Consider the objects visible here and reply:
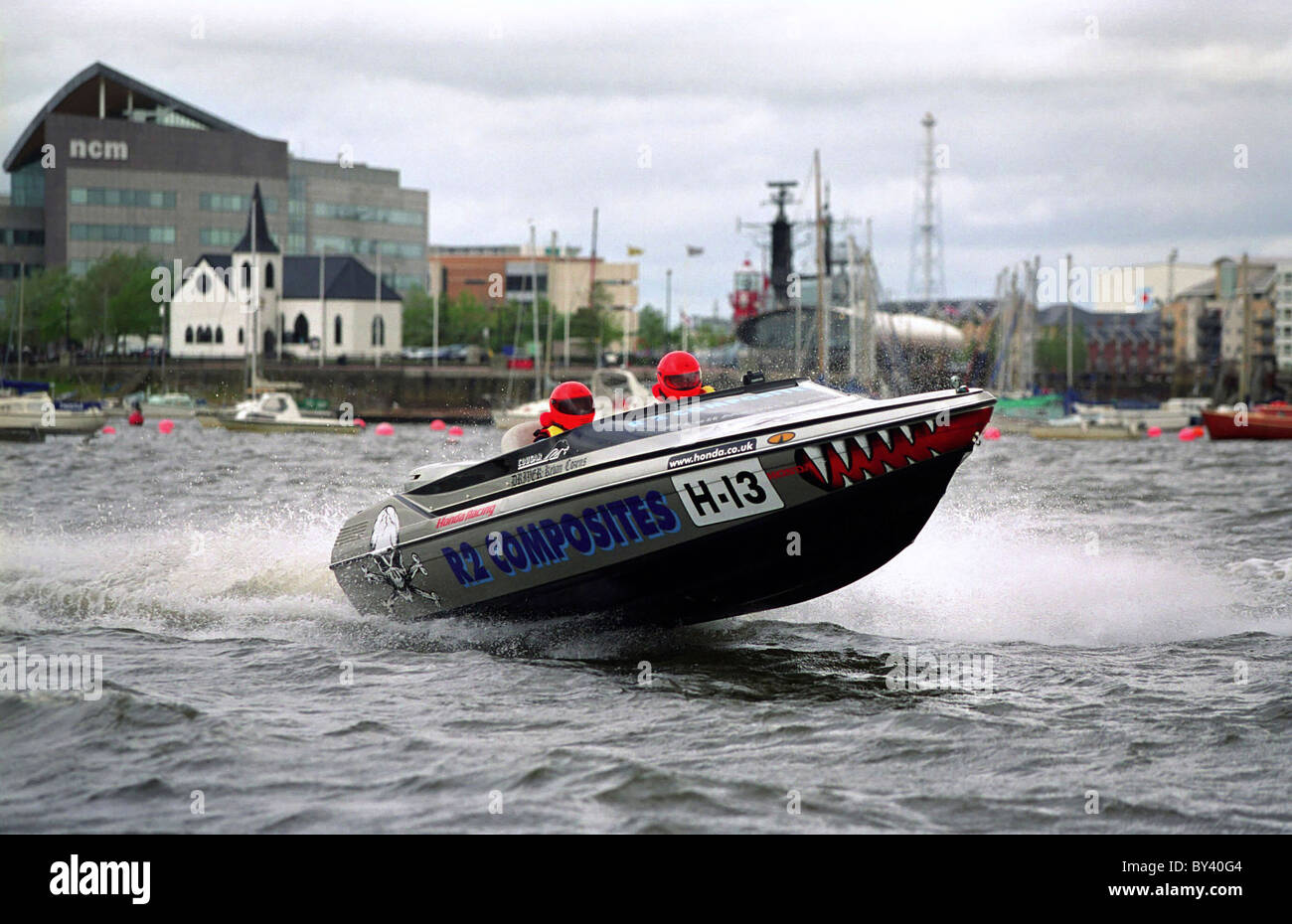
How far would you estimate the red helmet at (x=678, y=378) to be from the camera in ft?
32.2

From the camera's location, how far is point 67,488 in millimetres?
22422

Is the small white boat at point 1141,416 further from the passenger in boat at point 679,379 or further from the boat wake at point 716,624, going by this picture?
the passenger in boat at point 679,379

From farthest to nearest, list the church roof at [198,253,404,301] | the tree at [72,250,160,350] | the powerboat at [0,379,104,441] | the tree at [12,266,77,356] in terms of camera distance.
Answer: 1. the church roof at [198,253,404,301]
2. the tree at [12,266,77,356]
3. the tree at [72,250,160,350]
4. the powerboat at [0,379,104,441]

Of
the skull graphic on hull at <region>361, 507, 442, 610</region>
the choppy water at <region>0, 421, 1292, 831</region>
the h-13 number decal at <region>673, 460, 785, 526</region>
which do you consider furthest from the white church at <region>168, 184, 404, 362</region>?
the h-13 number decal at <region>673, 460, 785, 526</region>

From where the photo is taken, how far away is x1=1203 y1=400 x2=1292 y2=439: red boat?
1834 inches

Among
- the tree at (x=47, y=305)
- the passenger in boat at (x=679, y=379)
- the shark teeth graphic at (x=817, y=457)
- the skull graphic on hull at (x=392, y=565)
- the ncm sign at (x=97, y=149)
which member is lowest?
the skull graphic on hull at (x=392, y=565)

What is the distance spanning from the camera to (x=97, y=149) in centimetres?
9644

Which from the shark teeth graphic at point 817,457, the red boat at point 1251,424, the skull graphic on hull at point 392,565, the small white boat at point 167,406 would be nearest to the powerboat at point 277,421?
the small white boat at point 167,406

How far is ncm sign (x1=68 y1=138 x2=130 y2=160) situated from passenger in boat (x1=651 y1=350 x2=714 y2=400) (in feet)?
317

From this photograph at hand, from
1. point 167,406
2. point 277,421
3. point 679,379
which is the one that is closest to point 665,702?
point 679,379

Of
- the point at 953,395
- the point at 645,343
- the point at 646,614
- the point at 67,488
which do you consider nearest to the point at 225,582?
the point at 646,614

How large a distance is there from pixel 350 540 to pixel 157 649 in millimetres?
1614

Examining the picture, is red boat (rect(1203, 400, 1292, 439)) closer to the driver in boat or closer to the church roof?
the driver in boat

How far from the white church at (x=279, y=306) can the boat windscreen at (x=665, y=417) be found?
80.7 m
